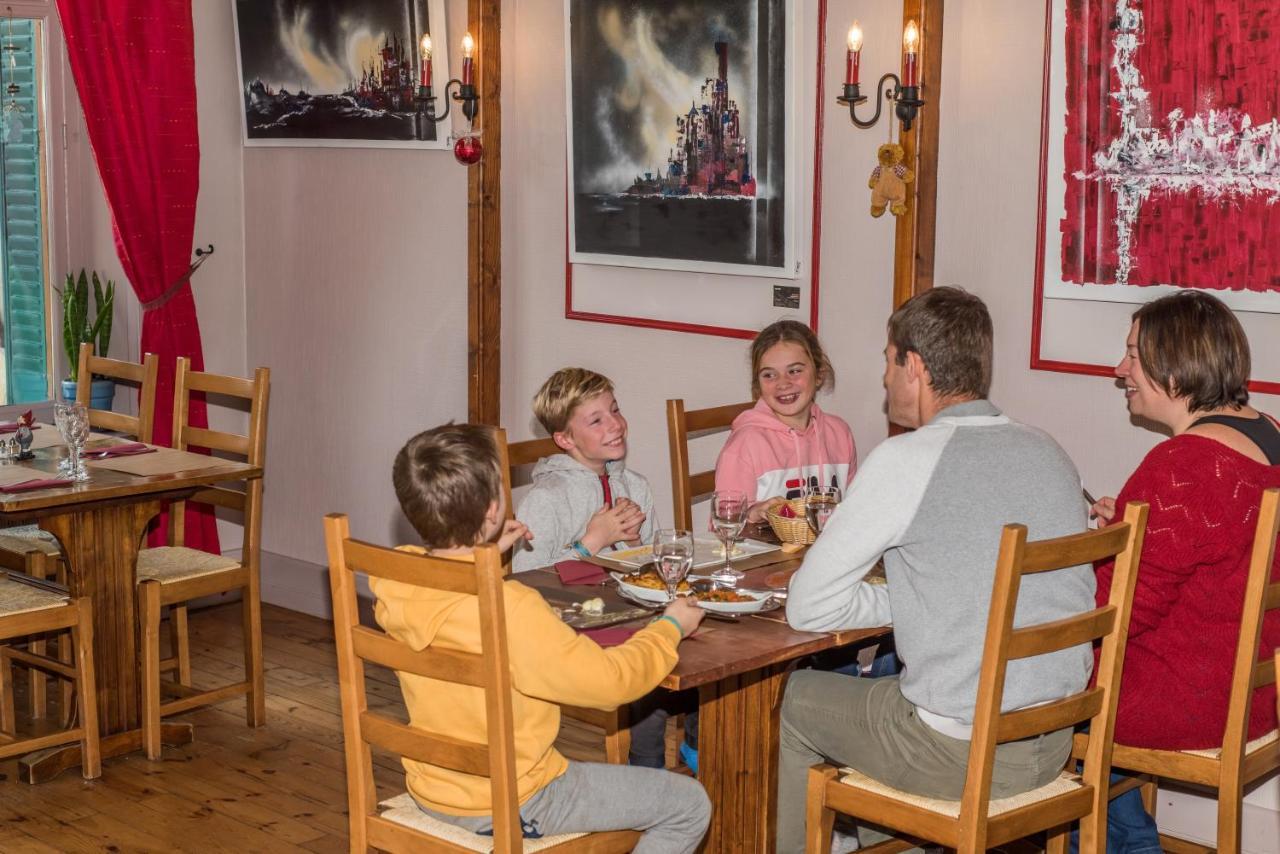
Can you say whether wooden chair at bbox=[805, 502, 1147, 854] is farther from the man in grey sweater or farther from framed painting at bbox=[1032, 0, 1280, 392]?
framed painting at bbox=[1032, 0, 1280, 392]

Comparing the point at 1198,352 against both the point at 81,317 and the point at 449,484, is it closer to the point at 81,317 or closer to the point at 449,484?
the point at 449,484

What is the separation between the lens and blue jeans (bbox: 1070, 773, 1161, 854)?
302 centimetres

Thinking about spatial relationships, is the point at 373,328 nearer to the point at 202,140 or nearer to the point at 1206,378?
the point at 202,140

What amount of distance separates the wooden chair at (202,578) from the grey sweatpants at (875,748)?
1.91 m

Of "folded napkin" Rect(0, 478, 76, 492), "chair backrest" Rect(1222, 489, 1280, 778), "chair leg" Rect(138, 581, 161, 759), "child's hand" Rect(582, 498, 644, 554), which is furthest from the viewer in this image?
"chair leg" Rect(138, 581, 161, 759)

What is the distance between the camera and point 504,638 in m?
2.18

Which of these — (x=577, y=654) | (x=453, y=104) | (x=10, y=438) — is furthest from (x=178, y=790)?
(x=453, y=104)

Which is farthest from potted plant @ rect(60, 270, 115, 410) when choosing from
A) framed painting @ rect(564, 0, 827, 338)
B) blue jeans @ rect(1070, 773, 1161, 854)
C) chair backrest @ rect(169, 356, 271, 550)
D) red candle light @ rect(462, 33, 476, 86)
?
blue jeans @ rect(1070, 773, 1161, 854)

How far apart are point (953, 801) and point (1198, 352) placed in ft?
3.16

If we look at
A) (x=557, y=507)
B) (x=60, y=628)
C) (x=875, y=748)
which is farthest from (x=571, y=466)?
(x=60, y=628)

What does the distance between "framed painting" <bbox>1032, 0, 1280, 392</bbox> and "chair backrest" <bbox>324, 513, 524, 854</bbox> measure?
1.88m

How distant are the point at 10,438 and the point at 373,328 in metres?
1.43

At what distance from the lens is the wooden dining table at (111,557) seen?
374cm

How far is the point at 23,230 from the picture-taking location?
5242mm
